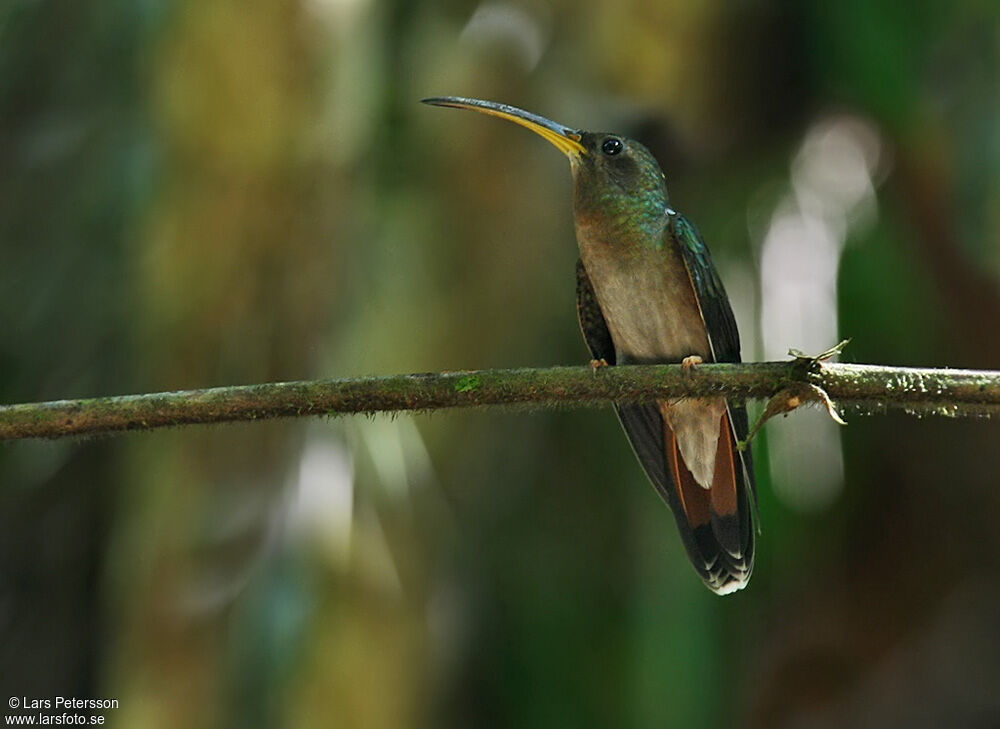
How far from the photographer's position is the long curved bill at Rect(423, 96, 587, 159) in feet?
11.5

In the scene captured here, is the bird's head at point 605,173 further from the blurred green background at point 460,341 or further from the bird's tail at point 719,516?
the blurred green background at point 460,341

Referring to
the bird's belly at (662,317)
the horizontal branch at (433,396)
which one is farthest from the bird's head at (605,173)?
the horizontal branch at (433,396)

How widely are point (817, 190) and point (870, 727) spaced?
2524mm

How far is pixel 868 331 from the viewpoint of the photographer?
5.14 m

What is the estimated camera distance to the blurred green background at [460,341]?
4.49 metres

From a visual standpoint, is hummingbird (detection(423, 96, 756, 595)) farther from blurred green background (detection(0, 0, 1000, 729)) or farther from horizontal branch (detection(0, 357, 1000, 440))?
horizontal branch (detection(0, 357, 1000, 440))

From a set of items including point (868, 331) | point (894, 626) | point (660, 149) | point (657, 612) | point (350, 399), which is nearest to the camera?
point (350, 399)

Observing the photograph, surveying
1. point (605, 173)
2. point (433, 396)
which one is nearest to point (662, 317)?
point (605, 173)

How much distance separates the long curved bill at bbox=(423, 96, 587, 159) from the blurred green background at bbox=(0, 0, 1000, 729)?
1222 millimetres

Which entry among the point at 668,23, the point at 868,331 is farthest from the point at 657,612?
the point at 668,23

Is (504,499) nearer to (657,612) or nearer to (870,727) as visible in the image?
(657,612)

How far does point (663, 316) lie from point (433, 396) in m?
1.60

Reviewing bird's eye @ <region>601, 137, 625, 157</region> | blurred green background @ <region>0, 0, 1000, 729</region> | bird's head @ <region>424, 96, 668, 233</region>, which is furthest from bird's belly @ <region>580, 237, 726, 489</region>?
blurred green background @ <region>0, 0, 1000, 729</region>

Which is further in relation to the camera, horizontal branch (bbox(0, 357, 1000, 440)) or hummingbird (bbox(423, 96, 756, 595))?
hummingbird (bbox(423, 96, 756, 595))
